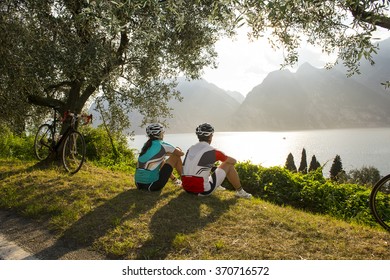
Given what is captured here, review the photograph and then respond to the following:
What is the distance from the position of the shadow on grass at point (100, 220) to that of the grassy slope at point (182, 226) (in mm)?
20

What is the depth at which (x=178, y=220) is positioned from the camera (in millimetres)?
6684

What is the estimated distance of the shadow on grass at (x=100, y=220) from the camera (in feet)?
18.9

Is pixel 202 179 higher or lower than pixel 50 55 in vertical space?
lower

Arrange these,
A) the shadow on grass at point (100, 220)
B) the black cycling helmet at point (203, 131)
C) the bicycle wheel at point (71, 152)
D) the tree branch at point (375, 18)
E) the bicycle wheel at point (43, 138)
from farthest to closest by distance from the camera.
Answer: the bicycle wheel at point (43, 138), the bicycle wheel at point (71, 152), the black cycling helmet at point (203, 131), the tree branch at point (375, 18), the shadow on grass at point (100, 220)

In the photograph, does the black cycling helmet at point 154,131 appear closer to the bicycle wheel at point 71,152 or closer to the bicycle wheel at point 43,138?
the bicycle wheel at point 71,152

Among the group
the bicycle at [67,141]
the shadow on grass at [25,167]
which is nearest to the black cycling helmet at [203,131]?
the bicycle at [67,141]

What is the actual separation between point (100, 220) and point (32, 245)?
4.50ft

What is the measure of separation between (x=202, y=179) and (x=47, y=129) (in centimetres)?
845

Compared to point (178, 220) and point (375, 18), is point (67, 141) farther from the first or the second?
point (375, 18)

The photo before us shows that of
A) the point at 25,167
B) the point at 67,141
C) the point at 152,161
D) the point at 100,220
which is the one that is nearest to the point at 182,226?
the point at 100,220

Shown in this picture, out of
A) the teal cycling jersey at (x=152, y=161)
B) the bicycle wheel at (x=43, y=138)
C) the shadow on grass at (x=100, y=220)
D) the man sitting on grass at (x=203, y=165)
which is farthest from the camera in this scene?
the bicycle wheel at (x=43, y=138)

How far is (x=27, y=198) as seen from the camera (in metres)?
8.59

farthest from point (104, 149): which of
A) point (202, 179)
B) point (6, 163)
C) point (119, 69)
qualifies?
point (202, 179)

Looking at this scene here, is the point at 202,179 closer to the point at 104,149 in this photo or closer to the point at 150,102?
the point at 150,102
